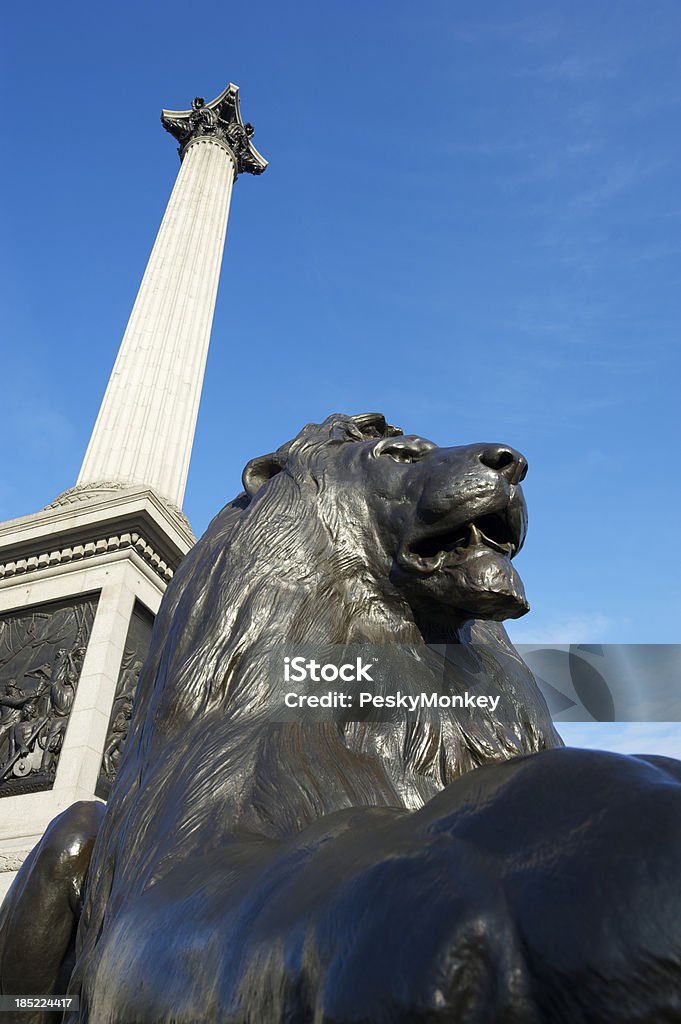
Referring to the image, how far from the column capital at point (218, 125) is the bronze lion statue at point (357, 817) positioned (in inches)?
756

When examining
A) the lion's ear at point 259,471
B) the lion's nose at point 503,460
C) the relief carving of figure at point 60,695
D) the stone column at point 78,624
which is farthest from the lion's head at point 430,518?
the relief carving of figure at point 60,695

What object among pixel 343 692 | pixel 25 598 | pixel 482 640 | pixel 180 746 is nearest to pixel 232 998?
pixel 180 746

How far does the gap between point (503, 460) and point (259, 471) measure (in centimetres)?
67

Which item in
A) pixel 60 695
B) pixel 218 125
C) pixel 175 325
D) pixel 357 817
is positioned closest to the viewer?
pixel 357 817

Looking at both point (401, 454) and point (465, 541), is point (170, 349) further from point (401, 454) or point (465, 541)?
point (465, 541)

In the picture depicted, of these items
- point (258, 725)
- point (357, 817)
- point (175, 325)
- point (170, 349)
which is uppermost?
point (175, 325)

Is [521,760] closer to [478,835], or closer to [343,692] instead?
[478,835]

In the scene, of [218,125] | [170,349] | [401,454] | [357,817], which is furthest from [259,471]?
[218,125]

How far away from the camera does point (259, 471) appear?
216 centimetres

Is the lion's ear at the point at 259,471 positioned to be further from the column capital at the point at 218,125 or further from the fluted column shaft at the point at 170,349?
the column capital at the point at 218,125

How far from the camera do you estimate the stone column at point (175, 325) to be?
12.2 m

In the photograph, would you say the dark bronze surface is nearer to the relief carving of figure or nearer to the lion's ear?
the relief carving of figure

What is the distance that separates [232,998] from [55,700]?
7142 millimetres

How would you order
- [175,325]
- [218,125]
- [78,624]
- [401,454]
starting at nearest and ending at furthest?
[401,454]
[78,624]
[175,325]
[218,125]
